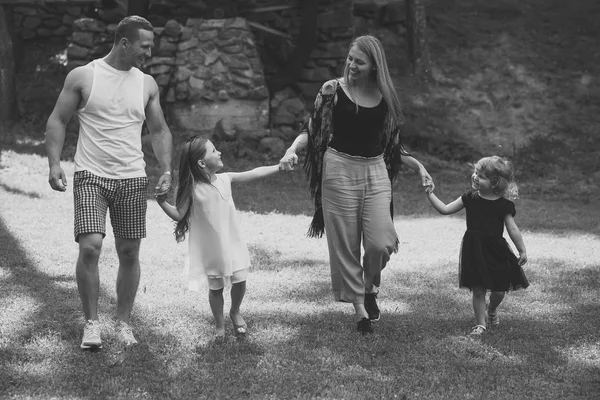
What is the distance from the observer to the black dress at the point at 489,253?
18.5 feet

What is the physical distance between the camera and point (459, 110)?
16125mm

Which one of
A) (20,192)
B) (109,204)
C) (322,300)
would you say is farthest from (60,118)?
(20,192)

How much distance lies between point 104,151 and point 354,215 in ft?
5.56

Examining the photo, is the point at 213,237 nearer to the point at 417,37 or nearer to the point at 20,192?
the point at 20,192

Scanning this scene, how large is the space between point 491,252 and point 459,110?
10.8 m

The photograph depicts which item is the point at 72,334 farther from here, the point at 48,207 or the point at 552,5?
the point at 552,5

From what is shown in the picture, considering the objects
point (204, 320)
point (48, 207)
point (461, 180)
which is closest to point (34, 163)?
point (48, 207)

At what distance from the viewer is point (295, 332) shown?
18.5 ft

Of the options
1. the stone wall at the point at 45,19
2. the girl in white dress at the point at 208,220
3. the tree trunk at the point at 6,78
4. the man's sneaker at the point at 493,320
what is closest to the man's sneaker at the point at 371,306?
the man's sneaker at the point at 493,320

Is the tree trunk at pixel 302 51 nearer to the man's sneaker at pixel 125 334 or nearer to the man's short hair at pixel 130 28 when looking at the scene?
the man's short hair at pixel 130 28

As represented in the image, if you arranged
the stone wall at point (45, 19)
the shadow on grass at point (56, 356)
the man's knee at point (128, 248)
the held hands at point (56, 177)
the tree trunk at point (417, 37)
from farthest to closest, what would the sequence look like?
the stone wall at point (45, 19) < the tree trunk at point (417, 37) < the man's knee at point (128, 248) < the held hands at point (56, 177) < the shadow on grass at point (56, 356)

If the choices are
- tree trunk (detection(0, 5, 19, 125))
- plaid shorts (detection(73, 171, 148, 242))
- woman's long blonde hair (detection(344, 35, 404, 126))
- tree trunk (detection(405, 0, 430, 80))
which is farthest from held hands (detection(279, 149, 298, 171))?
tree trunk (detection(405, 0, 430, 80))

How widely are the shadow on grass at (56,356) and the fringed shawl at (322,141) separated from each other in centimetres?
149

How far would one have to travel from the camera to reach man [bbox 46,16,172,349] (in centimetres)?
486
